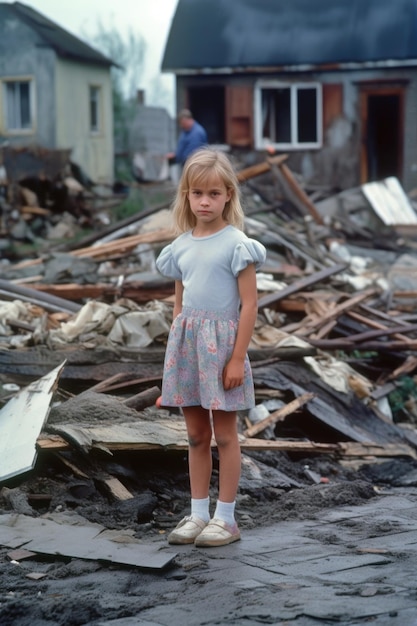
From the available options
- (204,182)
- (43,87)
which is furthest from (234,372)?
→ (43,87)

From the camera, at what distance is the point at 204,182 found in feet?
17.9

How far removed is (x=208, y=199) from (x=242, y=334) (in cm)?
68

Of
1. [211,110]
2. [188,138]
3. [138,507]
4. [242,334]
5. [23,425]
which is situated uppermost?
[211,110]

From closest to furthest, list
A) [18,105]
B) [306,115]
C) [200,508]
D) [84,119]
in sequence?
[200,508] < [306,115] < [18,105] < [84,119]

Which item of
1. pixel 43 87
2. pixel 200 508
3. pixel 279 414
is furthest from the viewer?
pixel 43 87

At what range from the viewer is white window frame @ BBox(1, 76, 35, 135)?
114 feet

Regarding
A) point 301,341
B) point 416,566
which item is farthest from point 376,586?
point 301,341

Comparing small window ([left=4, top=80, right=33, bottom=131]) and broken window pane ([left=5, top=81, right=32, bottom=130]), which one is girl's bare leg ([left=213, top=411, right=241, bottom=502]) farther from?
broken window pane ([left=5, top=81, right=32, bottom=130])

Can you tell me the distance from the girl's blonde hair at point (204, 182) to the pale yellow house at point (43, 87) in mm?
28724

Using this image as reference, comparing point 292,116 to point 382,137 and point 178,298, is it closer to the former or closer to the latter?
point 382,137

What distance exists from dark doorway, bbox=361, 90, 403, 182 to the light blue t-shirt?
1013 inches

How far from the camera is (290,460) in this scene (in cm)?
814

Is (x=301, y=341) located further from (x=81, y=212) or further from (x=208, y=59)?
(x=208, y=59)

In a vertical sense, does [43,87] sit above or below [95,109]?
above
